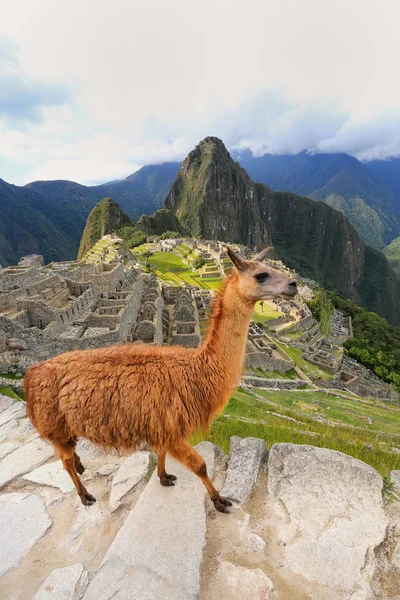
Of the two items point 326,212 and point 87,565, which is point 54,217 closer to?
→ point 326,212

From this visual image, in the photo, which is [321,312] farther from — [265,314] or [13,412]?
[13,412]

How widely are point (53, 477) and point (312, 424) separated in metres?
8.13

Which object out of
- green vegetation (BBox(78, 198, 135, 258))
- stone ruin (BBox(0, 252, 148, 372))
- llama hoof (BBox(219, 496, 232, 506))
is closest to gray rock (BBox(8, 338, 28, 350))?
stone ruin (BBox(0, 252, 148, 372))

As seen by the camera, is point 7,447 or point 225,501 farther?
point 7,447

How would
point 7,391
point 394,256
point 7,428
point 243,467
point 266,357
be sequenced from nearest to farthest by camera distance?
point 243,467
point 7,428
point 7,391
point 266,357
point 394,256

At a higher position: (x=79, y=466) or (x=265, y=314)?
(x=79, y=466)

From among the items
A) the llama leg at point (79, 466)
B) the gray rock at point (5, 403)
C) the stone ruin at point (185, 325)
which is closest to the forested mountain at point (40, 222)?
the stone ruin at point (185, 325)

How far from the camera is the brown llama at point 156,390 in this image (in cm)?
286

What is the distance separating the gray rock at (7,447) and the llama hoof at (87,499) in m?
1.65

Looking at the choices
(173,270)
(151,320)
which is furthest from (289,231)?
(151,320)

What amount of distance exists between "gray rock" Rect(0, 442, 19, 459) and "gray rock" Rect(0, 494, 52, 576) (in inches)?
36.4

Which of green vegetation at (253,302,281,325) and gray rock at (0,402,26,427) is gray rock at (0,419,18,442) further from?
green vegetation at (253,302,281,325)

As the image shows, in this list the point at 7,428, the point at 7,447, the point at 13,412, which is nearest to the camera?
the point at 7,447

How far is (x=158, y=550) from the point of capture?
2.52m
